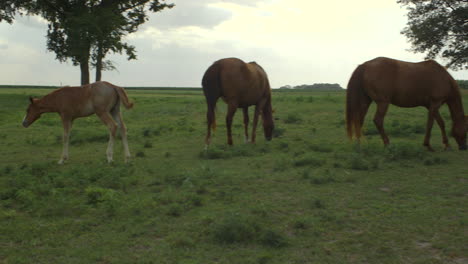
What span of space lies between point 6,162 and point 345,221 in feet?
27.2

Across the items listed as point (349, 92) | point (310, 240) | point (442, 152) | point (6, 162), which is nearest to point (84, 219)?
point (310, 240)

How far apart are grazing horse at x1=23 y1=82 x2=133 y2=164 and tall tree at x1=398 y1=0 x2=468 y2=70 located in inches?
997

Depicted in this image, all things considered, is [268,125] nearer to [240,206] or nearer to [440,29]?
[240,206]

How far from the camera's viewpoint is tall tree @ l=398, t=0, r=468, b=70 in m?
29.3

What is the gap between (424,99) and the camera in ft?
35.2

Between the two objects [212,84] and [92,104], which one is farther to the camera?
[212,84]

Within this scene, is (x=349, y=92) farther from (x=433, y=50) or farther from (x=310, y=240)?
(x=433, y=50)

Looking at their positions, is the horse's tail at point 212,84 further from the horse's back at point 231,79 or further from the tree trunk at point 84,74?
the tree trunk at point 84,74

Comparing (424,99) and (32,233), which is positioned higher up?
(424,99)

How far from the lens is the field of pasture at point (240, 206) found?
177 inches

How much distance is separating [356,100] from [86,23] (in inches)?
784

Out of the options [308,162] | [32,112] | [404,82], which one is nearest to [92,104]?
[32,112]

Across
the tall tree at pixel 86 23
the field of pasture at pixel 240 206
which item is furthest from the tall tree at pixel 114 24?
the field of pasture at pixel 240 206

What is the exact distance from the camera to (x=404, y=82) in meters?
10.5
